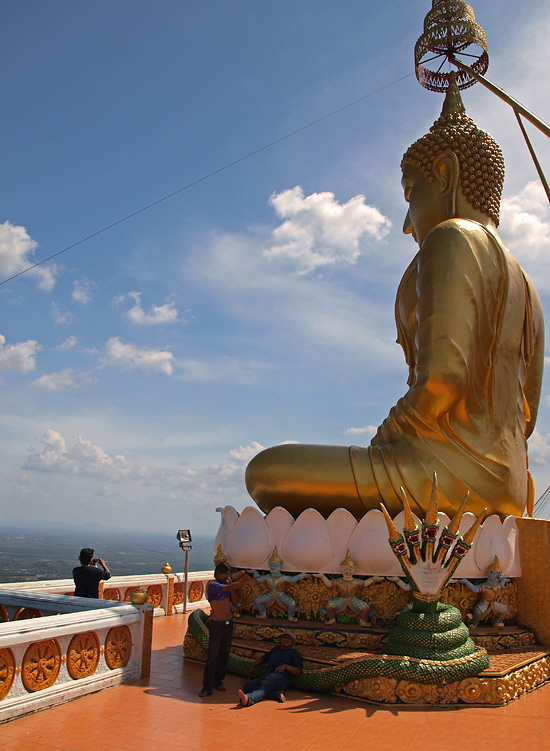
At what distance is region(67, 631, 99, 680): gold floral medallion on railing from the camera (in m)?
5.38

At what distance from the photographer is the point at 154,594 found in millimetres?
10773

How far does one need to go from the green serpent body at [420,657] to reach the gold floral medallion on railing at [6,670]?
262 cm

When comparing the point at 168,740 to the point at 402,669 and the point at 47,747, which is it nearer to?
the point at 47,747

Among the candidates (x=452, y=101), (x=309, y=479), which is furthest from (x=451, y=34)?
(x=309, y=479)

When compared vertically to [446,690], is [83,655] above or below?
above

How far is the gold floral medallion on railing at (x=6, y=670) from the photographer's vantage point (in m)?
4.70

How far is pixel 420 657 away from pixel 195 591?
22.9ft

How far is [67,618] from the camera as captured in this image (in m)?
5.36

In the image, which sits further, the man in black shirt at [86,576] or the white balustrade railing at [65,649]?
the man in black shirt at [86,576]

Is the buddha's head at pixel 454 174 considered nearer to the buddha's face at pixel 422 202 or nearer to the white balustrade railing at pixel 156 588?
the buddha's face at pixel 422 202

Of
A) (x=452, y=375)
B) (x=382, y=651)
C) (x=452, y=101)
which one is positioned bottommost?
(x=382, y=651)

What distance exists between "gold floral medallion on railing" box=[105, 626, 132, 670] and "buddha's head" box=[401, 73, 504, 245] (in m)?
Result: 7.40

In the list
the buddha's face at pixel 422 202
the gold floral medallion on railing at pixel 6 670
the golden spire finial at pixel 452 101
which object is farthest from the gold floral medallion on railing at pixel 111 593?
the golden spire finial at pixel 452 101

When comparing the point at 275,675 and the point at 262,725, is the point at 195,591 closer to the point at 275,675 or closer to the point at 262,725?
the point at 275,675
